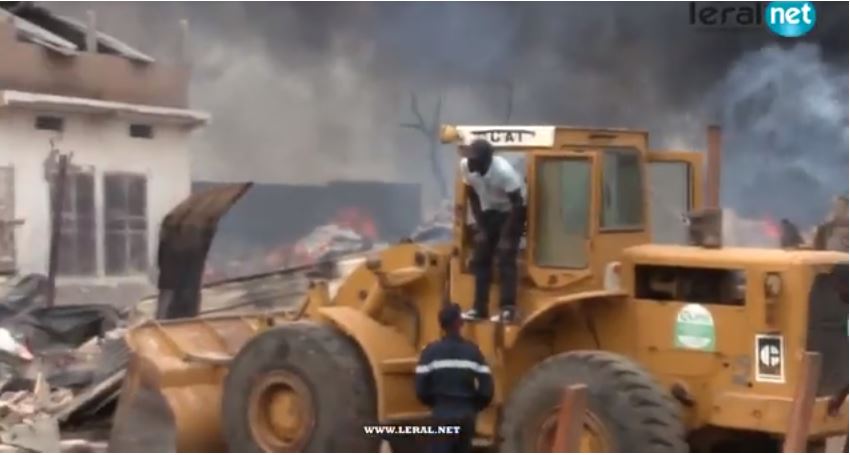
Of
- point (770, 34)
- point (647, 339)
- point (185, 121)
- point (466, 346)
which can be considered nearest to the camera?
point (466, 346)

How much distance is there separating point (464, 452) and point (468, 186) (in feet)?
4.88

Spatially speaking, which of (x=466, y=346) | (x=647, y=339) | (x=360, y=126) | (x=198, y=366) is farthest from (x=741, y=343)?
(x=360, y=126)

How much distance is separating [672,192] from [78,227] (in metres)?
3.95

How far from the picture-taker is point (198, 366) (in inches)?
353

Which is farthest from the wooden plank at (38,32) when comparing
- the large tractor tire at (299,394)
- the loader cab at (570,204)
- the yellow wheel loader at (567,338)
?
the loader cab at (570,204)

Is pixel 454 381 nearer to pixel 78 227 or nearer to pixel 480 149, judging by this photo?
pixel 480 149

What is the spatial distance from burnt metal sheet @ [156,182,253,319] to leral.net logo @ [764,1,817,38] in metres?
3.88

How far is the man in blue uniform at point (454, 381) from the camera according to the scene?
24.5 feet

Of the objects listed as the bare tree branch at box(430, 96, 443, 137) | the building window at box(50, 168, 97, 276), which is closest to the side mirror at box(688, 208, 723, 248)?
the bare tree branch at box(430, 96, 443, 137)

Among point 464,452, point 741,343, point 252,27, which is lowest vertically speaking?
point 464,452

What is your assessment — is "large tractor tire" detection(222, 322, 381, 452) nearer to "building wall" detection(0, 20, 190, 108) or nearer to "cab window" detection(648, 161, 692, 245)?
"cab window" detection(648, 161, 692, 245)

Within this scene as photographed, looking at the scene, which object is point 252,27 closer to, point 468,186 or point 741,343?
point 468,186

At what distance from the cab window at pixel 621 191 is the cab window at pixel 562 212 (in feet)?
0.37

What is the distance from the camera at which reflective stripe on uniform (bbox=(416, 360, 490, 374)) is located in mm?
7445
